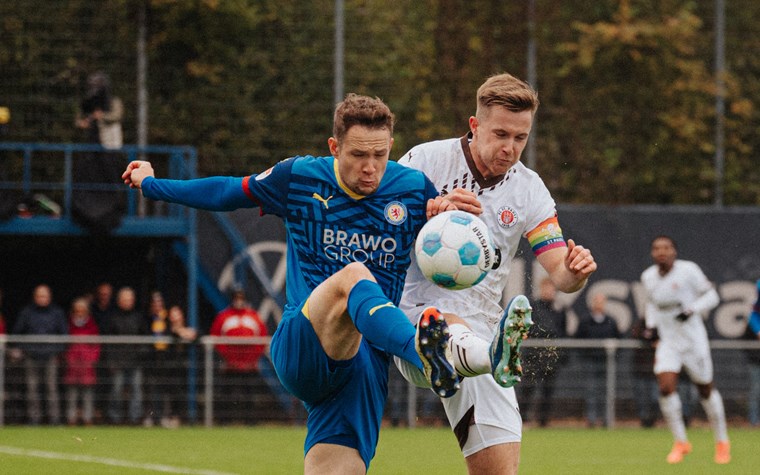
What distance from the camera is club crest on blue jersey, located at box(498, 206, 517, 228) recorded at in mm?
7254

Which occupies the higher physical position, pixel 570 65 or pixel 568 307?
pixel 570 65

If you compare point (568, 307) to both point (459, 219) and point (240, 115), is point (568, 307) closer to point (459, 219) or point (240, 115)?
point (240, 115)

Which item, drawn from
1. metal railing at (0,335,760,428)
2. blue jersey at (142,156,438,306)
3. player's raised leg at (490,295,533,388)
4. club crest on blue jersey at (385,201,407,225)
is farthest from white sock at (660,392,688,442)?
player's raised leg at (490,295,533,388)

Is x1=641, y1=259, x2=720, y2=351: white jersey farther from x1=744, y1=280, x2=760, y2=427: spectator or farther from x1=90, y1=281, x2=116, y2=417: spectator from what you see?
x1=90, y1=281, x2=116, y2=417: spectator

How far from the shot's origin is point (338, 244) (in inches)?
266

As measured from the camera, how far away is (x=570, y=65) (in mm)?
19734

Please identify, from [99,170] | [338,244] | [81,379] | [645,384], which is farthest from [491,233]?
[645,384]

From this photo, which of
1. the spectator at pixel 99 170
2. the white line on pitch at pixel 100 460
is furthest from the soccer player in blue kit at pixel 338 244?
the spectator at pixel 99 170

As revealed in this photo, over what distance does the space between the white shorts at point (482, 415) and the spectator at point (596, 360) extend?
438 inches

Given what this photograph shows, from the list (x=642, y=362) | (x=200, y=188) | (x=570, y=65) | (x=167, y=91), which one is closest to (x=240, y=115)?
(x=167, y=91)

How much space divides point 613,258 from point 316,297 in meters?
13.7

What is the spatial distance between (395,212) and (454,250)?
43 cm

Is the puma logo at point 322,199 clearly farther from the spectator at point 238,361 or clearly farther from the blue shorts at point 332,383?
the spectator at point 238,361

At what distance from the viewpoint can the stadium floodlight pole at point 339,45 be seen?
19.0 meters
